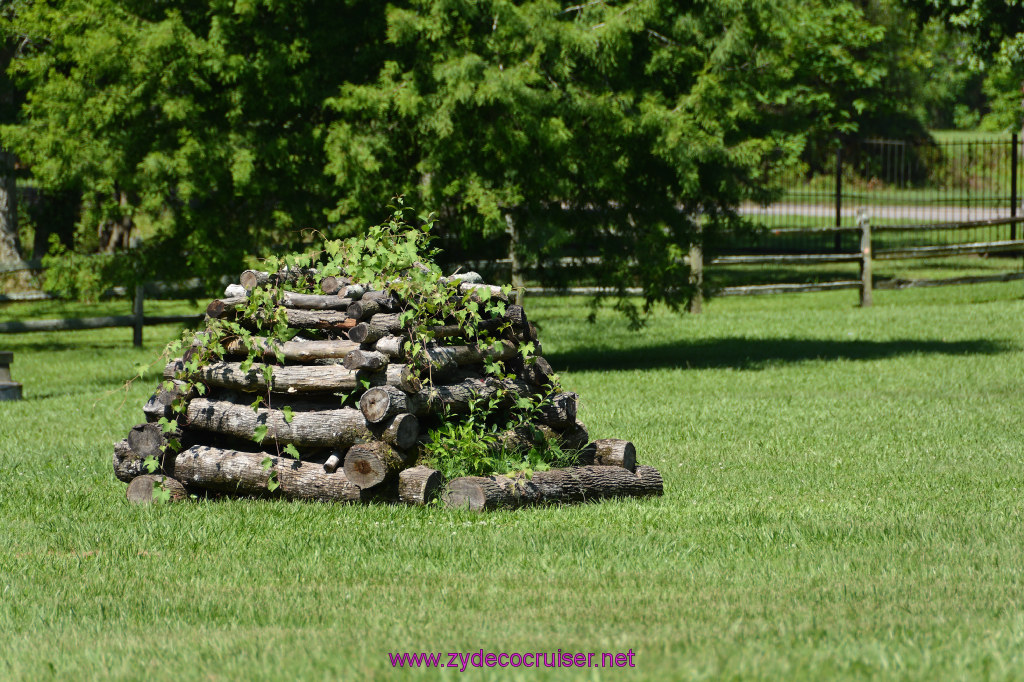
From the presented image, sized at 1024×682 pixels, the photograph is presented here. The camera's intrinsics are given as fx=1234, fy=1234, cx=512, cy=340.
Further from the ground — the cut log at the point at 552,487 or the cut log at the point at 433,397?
the cut log at the point at 433,397

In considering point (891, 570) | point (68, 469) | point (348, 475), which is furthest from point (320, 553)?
point (68, 469)

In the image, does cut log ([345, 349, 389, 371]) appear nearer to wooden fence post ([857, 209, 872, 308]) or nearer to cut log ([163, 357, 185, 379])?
cut log ([163, 357, 185, 379])

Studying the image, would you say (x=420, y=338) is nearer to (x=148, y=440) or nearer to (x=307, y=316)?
(x=307, y=316)

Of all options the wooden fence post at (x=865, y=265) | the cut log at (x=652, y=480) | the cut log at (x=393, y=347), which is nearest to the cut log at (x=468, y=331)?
the cut log at (x=393, y=347)

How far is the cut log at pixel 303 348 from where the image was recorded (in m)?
7.79

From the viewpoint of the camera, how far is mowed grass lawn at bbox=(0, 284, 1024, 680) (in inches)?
187

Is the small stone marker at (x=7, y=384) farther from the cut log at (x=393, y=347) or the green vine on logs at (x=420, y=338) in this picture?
the cut log at (x=393, y=347)

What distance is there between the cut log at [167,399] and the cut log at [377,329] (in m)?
1.20

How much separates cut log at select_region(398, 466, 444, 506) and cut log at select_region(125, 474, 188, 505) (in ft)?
5.11

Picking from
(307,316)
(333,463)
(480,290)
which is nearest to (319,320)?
(307,316)

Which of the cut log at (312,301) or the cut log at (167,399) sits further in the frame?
the cut log at (312,301)

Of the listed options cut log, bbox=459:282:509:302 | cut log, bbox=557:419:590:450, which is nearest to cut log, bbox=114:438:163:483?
cut log, bbox=459:282:509:302

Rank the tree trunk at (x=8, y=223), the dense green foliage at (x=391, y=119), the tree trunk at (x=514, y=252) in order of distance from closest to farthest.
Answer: the dense green foliage at (x=391, y=119) < the tree trunk at (x=514, y=252) < the tree trunk at (x=8, y=223)

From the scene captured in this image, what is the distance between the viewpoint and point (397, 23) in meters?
13.6
